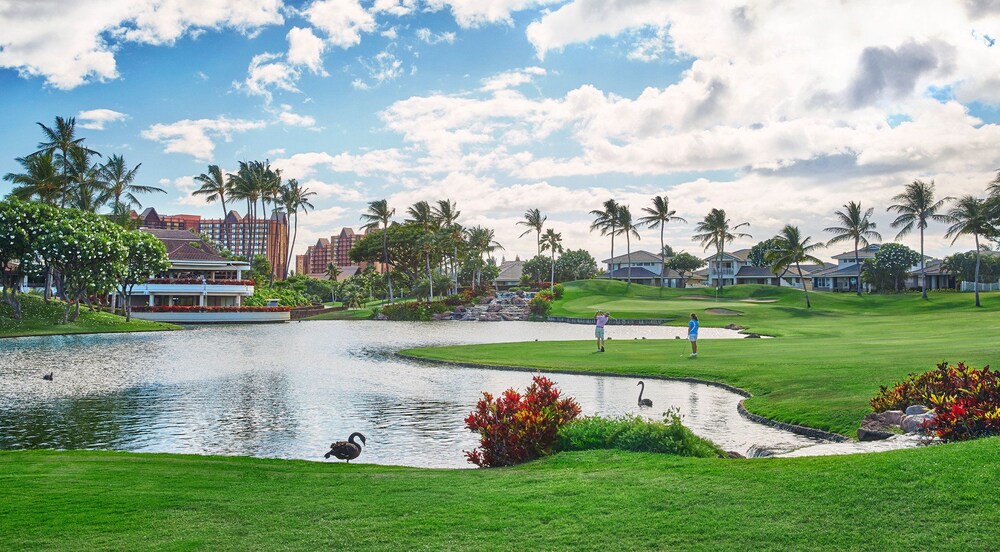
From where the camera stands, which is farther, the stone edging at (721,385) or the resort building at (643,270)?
the resort building at (643,270)

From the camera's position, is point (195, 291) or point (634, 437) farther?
point (195, 291)

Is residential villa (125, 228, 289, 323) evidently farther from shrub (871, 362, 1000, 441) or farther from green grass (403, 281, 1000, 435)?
shrub (871, 362, 1000, 441)

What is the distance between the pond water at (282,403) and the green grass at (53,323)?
63.6 feet

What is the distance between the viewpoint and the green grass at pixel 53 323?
5812 cm

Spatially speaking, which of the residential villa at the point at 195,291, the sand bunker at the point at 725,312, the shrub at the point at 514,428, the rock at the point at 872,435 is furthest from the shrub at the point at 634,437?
the residential villa at the point at 195,291

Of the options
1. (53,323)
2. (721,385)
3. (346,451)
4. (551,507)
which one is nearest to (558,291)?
(53,323)

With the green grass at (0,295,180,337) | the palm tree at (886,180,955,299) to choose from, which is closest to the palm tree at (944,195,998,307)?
the palm tree at (886,180,955,299)

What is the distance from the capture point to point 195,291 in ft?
305

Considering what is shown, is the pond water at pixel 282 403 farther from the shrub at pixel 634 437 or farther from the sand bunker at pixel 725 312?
the sand bunker at pixel 725 312

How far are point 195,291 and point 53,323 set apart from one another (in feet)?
103

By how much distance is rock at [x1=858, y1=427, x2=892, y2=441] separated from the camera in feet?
46.8

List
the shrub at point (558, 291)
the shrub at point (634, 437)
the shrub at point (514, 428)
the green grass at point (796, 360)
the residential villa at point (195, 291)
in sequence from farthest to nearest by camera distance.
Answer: the shrub at point (558, 291) < the residential villa at point (195, 291) < the green grass at point (796, 360) < the shrub at point (514, 428) < the shrub at point (634, 437)

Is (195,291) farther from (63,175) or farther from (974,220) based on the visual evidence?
(974,220)

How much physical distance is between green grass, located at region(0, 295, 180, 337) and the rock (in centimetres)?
5786
